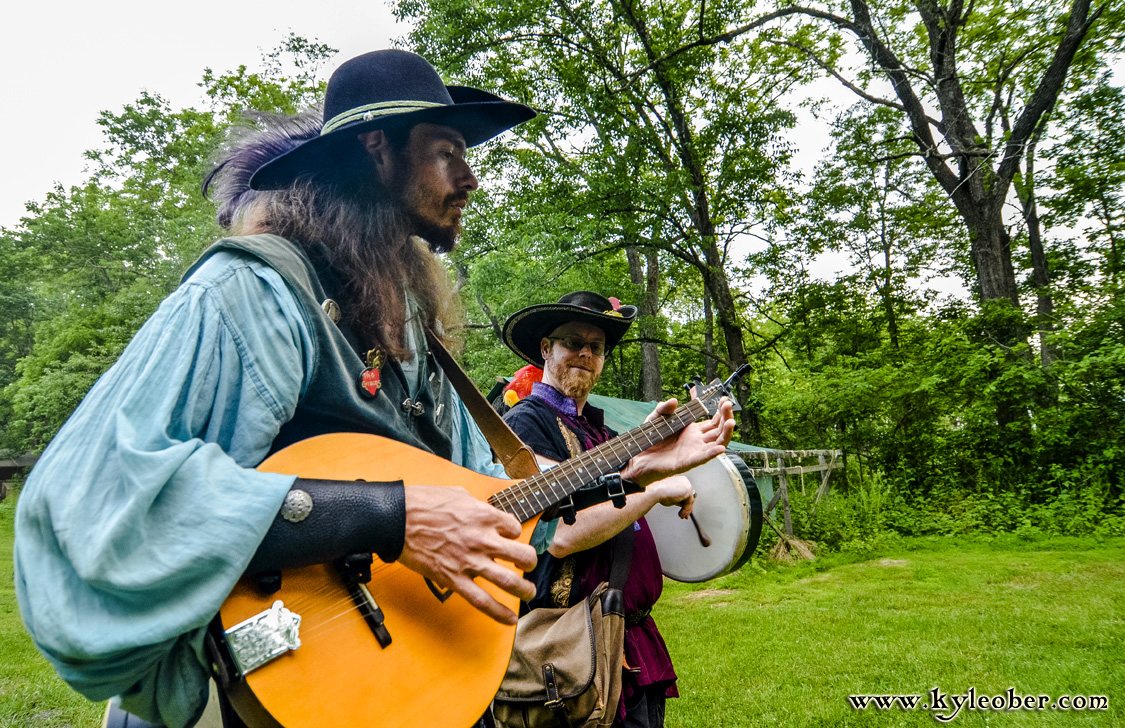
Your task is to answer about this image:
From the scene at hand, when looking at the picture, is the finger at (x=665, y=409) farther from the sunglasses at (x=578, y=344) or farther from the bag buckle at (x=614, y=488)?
the sunglasses at (x=578, y=344)

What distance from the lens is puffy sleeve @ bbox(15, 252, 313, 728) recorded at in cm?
89

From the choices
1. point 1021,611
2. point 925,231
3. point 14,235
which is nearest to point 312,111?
point 1021,611

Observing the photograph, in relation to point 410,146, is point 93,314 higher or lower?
higher

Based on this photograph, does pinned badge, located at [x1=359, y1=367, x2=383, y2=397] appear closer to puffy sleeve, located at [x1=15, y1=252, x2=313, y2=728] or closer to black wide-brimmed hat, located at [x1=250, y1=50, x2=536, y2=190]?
puffy sleeve, located at [x1=15, y1=252, x2=313, y2=728]

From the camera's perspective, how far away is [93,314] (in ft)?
75.8

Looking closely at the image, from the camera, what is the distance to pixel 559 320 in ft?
11.4

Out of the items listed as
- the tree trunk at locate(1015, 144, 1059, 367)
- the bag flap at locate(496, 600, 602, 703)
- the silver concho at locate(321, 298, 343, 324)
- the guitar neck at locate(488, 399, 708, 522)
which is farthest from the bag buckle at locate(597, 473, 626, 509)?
the tree trunk at locate(1015, 144, 1059, 367)

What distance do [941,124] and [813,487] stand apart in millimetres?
10128

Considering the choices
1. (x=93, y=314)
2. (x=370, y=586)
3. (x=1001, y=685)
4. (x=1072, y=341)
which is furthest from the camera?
(x=93, y=314)

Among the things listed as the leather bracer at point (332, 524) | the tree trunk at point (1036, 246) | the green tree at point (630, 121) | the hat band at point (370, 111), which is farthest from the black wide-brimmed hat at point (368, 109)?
the tree trunk at point (1036, 246)

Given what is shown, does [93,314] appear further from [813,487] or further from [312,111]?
[312,111]

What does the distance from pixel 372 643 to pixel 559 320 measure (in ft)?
7.74

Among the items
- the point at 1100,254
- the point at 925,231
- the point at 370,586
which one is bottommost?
the point at 370,586

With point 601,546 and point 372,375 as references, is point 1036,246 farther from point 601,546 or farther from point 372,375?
point 372,375
